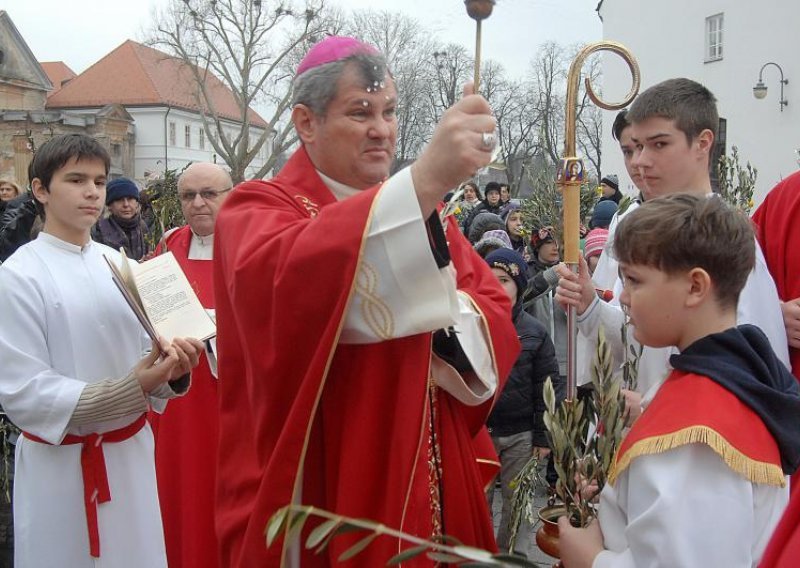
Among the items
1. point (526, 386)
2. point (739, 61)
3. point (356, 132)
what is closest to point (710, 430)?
point (356, 132)

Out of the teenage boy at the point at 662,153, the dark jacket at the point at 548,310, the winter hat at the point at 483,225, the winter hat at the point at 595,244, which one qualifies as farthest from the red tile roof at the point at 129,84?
the teenage boy at the point at 662,153

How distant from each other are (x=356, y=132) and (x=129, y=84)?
Answer: 64338 millimetres

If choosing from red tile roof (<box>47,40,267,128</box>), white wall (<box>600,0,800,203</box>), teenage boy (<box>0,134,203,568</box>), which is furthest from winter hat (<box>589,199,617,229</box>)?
red tile roof (<box>47,40,267,128</box>)

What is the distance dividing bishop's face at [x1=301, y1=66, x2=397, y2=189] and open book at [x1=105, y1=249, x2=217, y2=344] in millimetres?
990

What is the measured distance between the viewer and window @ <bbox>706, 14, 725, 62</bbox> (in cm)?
2456

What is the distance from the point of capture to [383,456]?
2.16m

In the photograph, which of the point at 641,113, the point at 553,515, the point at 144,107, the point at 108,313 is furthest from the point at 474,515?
the point at 144,107

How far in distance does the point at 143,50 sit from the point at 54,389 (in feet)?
221

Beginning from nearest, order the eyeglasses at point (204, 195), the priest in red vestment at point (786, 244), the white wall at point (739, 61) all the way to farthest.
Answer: the priest in red vestment at point (786, 244)
the eyeglasses at point (204, 195)
the white wall at point (739, 61)

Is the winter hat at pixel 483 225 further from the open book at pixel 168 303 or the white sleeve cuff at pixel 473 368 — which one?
the white sleeve cuff at pixel 473 368

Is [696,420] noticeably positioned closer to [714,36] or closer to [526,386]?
[526,386]

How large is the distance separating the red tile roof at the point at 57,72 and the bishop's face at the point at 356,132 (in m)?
75.0

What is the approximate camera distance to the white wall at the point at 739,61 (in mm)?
21422

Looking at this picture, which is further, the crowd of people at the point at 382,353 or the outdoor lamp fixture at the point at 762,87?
the outdoor lamp fixture at the point at 762,87
